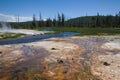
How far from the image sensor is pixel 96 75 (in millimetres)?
15594

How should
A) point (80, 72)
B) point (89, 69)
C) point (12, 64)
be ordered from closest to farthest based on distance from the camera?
point (80, 72) → point (89, 69) → point (12, 64)

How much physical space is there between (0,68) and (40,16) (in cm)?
14174

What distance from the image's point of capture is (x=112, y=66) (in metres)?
18.3

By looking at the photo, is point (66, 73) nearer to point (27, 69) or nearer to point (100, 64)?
point (27, 69)

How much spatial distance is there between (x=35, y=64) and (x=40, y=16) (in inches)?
5524

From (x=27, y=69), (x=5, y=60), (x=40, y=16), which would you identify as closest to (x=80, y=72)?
(x=27, y=69)

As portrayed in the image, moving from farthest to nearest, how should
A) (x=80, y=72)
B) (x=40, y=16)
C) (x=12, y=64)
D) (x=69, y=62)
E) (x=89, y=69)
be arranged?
1. (x=40, y=16)
2. (x=69, y=62)
3. (x=12, y=64)
4. (x=89, y=69)
5. (x=80, y=72)

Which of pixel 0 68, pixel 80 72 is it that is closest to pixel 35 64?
pixel 0 68

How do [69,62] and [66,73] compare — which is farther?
[69,62]

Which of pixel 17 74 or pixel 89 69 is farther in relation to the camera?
pixel 89 69

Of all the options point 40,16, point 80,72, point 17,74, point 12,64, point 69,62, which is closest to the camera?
point 17,74

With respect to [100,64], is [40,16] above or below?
above

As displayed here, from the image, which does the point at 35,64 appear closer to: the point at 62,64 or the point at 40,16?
the point at 62,64

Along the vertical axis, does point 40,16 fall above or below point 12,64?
above
